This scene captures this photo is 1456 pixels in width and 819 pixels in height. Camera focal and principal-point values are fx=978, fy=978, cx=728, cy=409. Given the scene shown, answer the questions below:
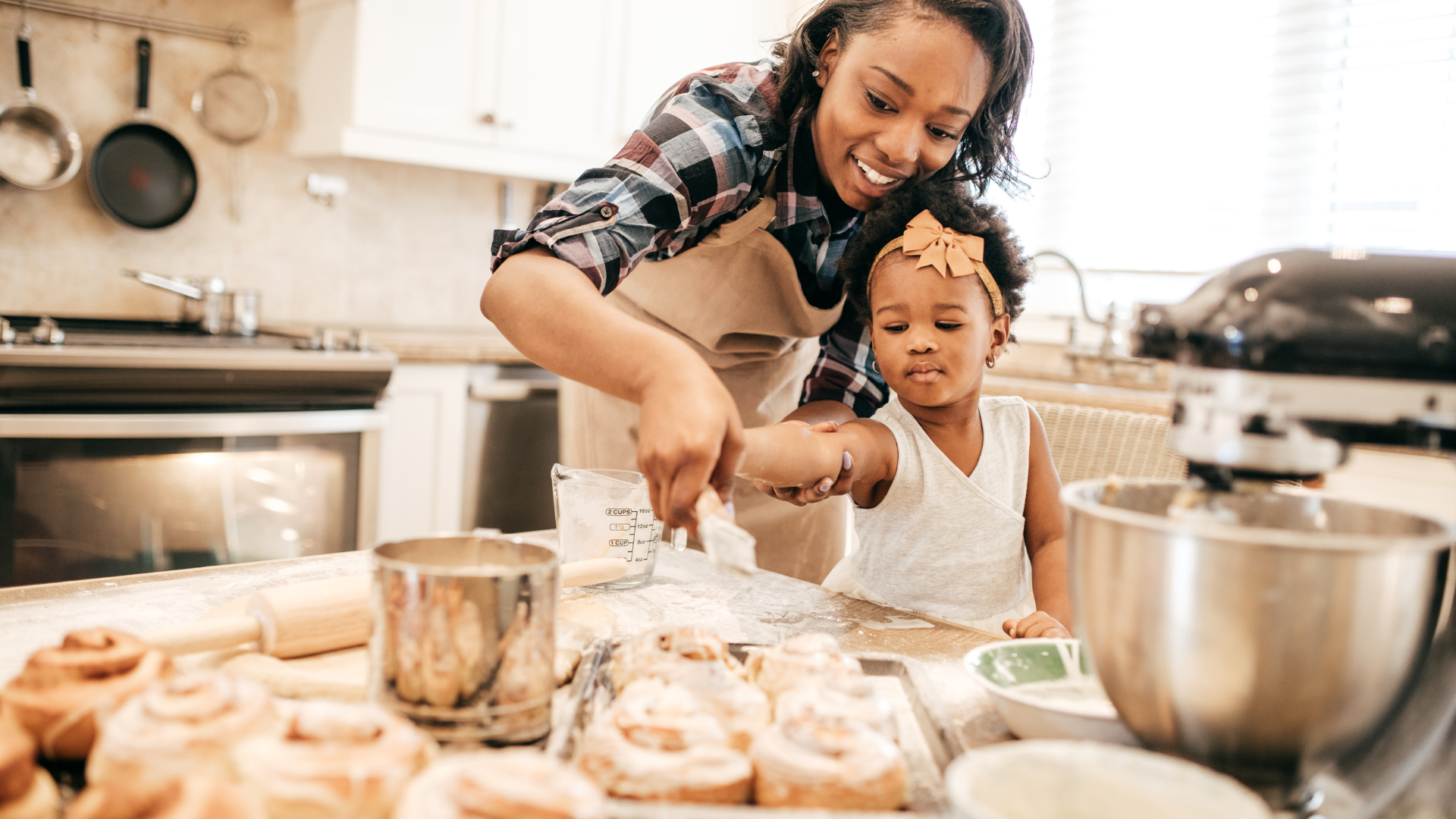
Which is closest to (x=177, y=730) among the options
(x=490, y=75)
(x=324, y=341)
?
(x=324, y=341)

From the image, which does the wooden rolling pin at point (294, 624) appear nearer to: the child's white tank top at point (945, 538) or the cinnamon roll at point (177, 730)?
the cinnamon roll at point (177, 730)

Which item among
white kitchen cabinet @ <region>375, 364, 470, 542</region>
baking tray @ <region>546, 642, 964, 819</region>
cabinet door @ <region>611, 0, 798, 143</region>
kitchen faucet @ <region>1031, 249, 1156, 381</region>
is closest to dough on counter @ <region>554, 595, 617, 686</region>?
baking tray @ <region>546, 642, 964, 819</region>

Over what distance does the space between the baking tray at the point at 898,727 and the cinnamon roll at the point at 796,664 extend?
4cm

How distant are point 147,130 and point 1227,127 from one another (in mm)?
2837

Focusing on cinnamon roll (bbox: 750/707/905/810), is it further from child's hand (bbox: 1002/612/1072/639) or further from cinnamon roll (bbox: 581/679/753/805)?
child's hand (bbox: 1002/612/1072/639)

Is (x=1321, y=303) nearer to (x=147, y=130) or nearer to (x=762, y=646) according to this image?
(x=762, y=646)

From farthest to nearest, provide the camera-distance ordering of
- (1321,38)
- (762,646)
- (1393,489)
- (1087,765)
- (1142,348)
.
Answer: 1. (1321,38)
2. (1393,489)
3. (762,646)
4. (1142,348)
5. (1087,765)

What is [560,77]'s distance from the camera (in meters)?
2.89

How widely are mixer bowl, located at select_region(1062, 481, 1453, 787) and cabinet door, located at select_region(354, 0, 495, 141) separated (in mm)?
2471

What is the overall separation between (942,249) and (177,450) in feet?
5.47

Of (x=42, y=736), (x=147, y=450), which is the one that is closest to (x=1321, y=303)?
(x=42, y=736)

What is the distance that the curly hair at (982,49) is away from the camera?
3.60 ft

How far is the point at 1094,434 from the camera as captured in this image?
156 centimetres

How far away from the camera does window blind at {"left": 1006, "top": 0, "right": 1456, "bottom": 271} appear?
7.51 ft
